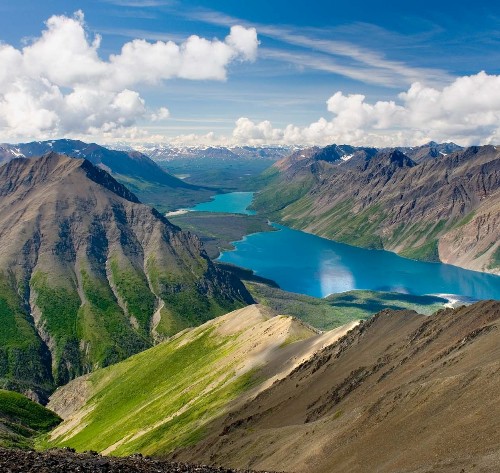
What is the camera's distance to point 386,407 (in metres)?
77.6

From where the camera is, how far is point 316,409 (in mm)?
101938

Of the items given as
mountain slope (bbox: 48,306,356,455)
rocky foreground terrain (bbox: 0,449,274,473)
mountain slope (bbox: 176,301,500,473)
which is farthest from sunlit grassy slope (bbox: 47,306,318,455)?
rocky foreground terrain (bbox: 0,449,274,473)

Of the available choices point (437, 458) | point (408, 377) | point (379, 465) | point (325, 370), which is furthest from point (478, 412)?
point (325, 370)

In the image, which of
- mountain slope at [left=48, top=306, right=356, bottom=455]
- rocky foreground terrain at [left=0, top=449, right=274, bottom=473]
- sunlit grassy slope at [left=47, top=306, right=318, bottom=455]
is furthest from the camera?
mountain slope at [left=48, top=306, right=356, bottom=455]

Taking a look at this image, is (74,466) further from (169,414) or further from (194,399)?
(194,399)

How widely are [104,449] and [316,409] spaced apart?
7917 cm

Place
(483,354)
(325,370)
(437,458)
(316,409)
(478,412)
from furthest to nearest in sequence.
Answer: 1. (325,370)
2. (316,409)
3. (483,354)
4. (478,412)
5. (437,458)

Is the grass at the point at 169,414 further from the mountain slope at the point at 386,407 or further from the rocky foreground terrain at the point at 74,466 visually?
the rocky foreground terrain at the point at 74,466

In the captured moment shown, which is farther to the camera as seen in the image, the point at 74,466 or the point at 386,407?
the point at 386,407

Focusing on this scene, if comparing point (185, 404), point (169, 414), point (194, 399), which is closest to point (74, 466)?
point (169, 414)

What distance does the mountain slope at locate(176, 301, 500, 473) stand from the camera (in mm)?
62156

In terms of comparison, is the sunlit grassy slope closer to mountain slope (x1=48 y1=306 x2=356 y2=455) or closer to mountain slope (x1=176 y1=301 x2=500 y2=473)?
mountain slope (x1=48 y1=306 x2=356 y2=455)

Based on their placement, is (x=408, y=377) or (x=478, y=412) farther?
(x=408, y=377)

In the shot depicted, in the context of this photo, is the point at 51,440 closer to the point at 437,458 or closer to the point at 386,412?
the point at 386,412
